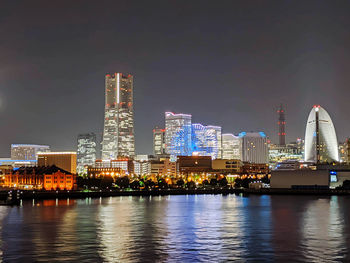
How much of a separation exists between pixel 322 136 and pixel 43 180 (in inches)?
4111

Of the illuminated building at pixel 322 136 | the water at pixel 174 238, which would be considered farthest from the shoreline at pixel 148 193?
the water at pixel 174 238

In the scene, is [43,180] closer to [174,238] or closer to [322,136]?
[174,238]

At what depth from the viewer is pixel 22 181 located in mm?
139875

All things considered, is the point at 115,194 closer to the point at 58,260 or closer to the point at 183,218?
the point at 183,218

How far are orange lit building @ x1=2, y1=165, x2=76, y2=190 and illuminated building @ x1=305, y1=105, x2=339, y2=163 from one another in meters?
94.5

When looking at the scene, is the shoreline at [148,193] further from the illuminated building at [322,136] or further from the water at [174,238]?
the water at [174,238]

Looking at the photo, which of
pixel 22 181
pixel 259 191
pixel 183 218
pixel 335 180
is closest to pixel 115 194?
pixel 22 181

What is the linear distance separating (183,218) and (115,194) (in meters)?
70.8

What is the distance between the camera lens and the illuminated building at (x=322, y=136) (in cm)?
19000

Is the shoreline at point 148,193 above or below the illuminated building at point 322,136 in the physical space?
below

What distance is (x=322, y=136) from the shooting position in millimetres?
190375

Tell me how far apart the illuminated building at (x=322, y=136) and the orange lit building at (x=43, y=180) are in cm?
9451

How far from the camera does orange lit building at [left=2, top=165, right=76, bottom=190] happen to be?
442 ft

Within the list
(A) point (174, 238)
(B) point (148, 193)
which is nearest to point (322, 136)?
(B) point (148, 193)
